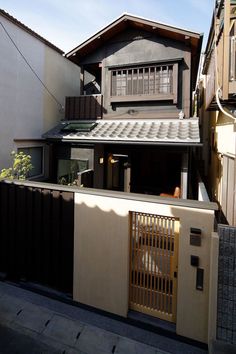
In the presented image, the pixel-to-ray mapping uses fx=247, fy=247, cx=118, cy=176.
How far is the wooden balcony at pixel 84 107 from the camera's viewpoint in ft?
39.2

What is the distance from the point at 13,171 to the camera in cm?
983

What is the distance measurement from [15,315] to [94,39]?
11088 millimetres

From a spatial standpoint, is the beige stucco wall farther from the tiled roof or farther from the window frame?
the window frame

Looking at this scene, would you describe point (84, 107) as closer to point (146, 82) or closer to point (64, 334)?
point (146, 82)

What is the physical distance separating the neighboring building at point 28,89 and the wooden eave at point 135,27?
179 centimetres

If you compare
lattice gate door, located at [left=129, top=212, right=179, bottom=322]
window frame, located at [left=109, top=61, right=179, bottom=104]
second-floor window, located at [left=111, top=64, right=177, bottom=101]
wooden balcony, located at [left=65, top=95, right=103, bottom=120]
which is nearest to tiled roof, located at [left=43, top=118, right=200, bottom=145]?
wooden balcony, located at [left=65, top=95, right=103, bottom=120]

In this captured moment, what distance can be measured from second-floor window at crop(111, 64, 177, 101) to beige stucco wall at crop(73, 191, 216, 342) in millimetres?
6995

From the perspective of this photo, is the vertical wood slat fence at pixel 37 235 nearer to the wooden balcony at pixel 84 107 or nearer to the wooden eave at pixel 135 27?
the wooden balcony at pixel 84 107

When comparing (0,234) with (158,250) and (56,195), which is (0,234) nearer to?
(56,195)

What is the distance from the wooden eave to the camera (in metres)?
9.94

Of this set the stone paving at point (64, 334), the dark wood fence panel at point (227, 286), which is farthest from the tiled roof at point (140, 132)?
the stone paving at point (64, 334)

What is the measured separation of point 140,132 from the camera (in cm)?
988

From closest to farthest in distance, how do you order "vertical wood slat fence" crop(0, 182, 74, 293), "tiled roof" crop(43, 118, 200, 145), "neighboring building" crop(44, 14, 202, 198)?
"vertical wood slat fence" crop(0, 182, 74, 293)
"tiled roof" crop(43, 118, 200, 145)
"neighboring building" crop(44, 14, 202, 198)

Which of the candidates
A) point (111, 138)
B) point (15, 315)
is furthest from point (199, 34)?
point (15, 315)
